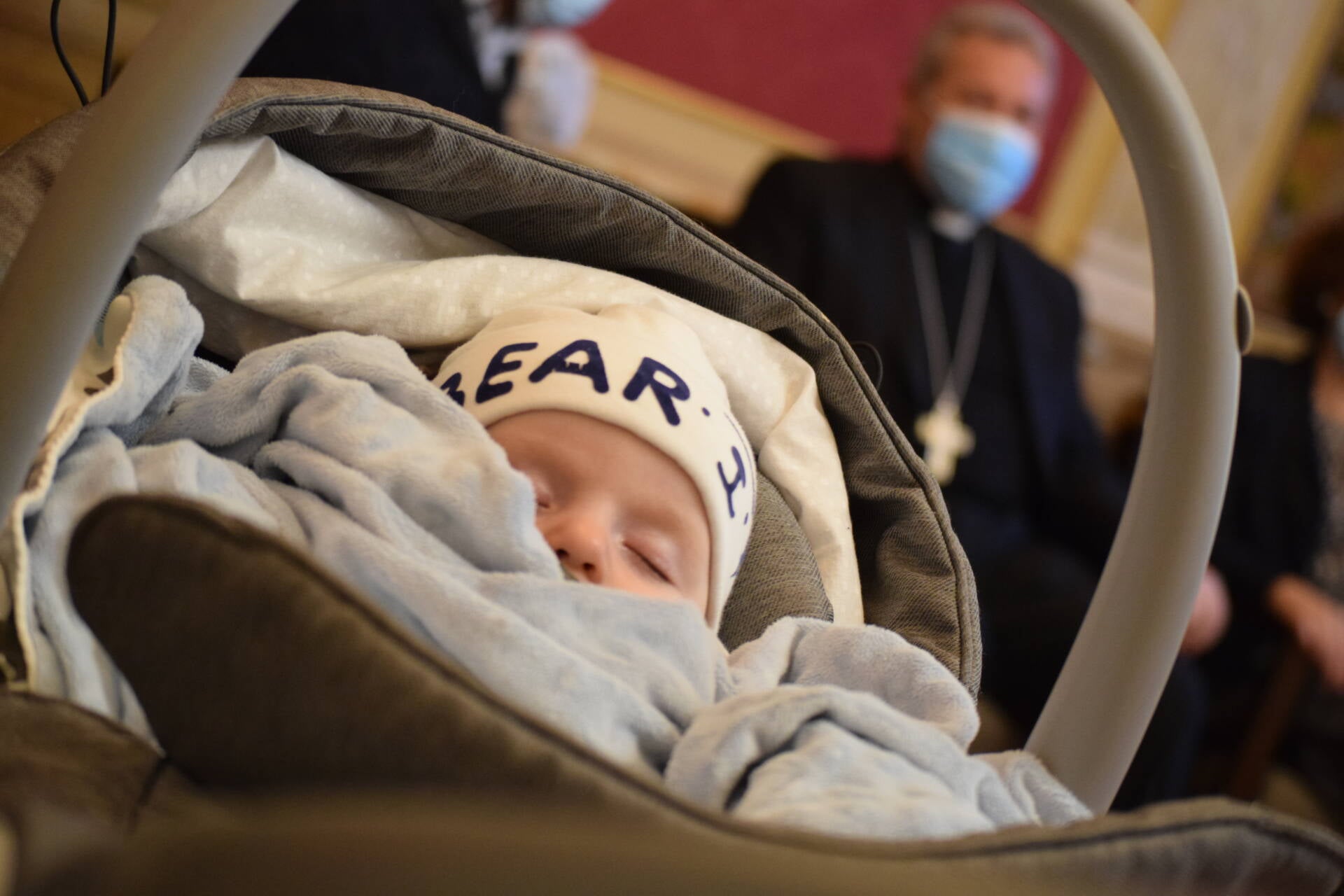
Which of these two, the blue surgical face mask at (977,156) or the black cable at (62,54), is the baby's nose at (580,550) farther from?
the blue surgical face mask at (977,156)

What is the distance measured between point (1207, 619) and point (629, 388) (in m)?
1.50

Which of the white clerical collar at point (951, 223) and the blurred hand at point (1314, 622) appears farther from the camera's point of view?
the white clerical collar at point (951, 223)

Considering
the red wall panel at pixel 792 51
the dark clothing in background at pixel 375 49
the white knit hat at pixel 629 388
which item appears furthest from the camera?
the red wall panel at pixel 792 51

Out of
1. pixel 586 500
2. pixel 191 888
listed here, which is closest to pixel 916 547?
pixel 586 500

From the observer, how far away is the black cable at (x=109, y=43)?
2.46ft

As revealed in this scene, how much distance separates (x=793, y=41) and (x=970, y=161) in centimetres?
84

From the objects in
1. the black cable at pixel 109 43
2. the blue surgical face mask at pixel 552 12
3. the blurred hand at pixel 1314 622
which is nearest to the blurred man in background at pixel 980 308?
the blurred hand at pixel 1314 622

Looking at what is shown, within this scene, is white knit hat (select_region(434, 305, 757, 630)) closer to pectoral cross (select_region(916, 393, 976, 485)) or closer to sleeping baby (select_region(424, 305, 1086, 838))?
sleeping baby (select_region(424, 305, 1086, 838))

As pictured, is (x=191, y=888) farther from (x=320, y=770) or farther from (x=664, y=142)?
(x=664, y=142)

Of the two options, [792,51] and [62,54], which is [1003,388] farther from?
[62,54]

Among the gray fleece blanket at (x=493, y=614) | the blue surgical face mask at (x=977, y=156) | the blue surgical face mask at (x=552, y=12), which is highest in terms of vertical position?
the blue surgical face mask at (x=977, y=156)

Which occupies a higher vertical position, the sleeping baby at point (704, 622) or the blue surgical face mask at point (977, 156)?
the blue surgical face mask at point (977, 156)

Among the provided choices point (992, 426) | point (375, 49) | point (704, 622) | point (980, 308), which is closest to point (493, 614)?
point (704, 622)

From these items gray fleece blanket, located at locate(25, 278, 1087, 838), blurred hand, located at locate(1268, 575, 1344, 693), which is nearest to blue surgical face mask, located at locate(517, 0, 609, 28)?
gray fleece blanket, located at locate(25, 278, 1087, 838)
